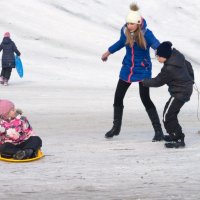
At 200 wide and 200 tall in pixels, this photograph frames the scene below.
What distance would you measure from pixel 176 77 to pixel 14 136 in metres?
2.11

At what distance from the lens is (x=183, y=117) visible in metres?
10.6

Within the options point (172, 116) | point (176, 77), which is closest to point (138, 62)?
point (176, 77)

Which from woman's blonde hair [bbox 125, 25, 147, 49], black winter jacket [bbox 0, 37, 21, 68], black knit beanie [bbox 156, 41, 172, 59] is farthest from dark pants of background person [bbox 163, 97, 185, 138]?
black winter jacket [bbox 0, 37, 21, 68]

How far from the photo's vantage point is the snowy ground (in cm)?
550

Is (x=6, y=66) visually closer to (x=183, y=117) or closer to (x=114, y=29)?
(x=183, y=117)

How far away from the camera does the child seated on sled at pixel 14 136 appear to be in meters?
6.56

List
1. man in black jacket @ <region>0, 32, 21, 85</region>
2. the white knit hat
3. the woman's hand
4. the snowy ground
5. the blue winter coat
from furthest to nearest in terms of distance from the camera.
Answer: man in black jacket @ <region>0, 32, 21, 85</region> < the woman's hand < the blue winter coat < the white knit hat < the snowy ground

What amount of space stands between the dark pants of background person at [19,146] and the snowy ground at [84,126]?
19 centimetres

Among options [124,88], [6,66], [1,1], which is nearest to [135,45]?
[124,88]

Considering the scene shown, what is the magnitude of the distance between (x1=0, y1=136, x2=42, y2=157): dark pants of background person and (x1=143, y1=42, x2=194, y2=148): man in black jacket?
62.6 inches

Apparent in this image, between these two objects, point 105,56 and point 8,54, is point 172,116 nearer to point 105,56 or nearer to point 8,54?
point 105,56

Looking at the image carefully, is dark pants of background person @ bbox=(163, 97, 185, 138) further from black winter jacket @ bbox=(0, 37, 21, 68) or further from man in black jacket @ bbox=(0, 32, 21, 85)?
black winter jacket @ bbox=(0, 37, 21, 68)

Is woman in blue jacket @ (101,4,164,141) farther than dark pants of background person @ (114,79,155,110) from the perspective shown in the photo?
No

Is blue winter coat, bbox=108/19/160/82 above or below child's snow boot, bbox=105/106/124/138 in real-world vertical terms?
above
